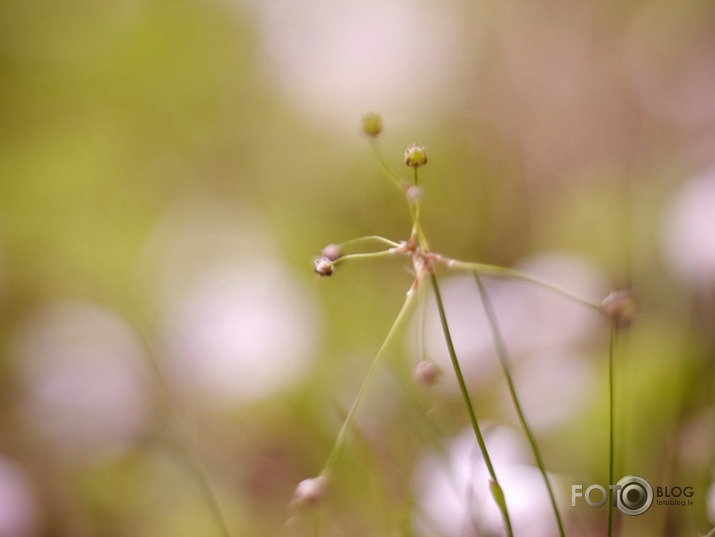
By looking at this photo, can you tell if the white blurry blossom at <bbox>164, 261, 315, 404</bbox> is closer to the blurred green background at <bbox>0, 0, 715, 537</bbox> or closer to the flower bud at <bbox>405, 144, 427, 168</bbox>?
the blurred green background at <bbox>0, 0, 715, 537</bbox>

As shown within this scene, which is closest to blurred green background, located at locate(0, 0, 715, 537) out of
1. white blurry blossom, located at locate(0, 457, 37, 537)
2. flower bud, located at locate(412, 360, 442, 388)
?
white blurry blossom, located at locate(0, 457, 37, 537)

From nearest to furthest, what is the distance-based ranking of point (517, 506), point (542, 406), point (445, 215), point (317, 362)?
point (517, 506) < point (542, 406) < point (317, 362) < point (445, 215)

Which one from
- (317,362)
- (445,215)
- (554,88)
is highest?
(554,88)

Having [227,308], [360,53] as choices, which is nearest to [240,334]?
[227,308]

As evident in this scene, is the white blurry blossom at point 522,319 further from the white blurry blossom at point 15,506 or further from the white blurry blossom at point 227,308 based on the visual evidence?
the white blurry blossom at point 15,506

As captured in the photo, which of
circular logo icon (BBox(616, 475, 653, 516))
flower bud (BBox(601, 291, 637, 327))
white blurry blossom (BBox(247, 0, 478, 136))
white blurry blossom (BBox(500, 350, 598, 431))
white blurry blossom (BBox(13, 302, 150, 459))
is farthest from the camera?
white blurry blossom (BBox(247, 0, 478, 136))

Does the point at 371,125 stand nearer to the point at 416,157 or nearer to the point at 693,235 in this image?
the point at 416,157

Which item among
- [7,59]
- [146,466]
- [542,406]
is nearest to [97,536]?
[146,466]

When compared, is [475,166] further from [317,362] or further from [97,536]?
[97,536]
